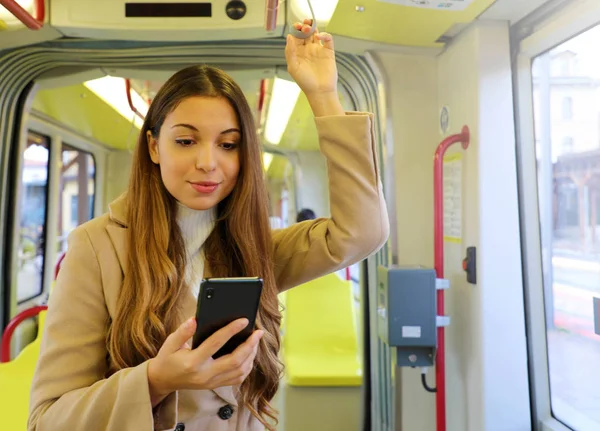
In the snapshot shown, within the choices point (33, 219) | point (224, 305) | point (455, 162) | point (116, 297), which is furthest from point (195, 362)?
point (33, 219)

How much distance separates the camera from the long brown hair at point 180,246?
112cm

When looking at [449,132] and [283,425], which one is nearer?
[449,132]

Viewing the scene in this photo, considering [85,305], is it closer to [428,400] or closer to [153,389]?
[153,389]

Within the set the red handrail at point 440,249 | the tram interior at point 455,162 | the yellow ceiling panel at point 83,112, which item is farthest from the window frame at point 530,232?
the yellow ceiling panel at point 83,112

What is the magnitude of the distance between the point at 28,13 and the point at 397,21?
1493mm

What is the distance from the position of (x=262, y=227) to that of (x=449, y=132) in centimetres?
160

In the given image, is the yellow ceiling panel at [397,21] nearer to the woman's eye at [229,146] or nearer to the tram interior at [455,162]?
the tram interior at [455,162]

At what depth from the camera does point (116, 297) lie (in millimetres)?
1128

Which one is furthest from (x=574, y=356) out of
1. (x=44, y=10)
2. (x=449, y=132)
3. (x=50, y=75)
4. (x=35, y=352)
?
(x=50, y=75)

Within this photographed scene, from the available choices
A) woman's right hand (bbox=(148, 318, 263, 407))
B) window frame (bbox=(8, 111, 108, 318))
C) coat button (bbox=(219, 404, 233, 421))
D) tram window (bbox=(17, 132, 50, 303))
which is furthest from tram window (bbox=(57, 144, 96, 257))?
woman's right hand (bbox=(148, 318, 263, 407))

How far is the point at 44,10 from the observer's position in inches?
95.2

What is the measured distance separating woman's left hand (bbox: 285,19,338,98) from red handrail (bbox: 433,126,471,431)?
1.19 meters

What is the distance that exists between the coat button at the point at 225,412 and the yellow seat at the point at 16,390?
5.81 feet

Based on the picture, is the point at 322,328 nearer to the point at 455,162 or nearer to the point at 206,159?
the point at 455,162
